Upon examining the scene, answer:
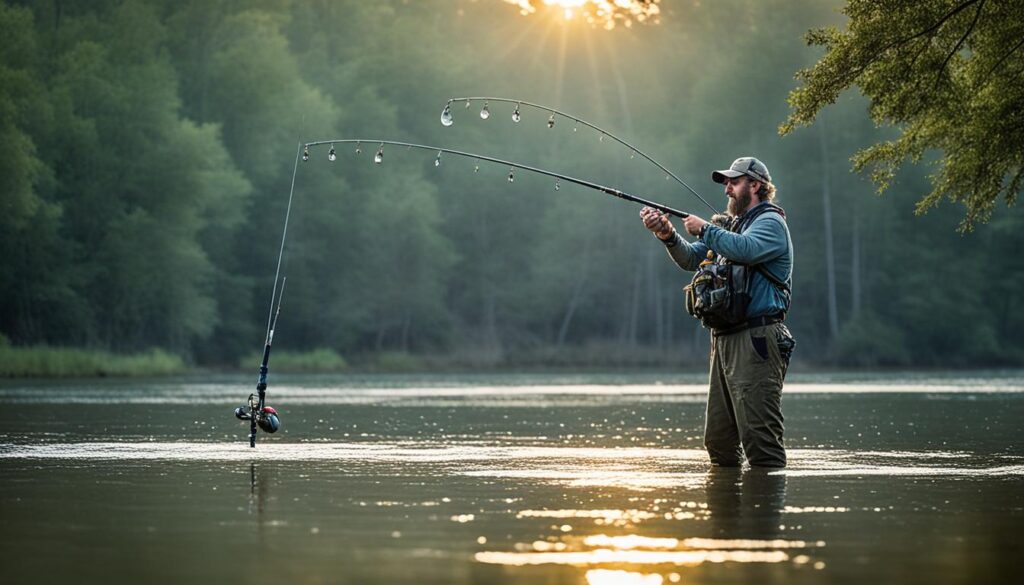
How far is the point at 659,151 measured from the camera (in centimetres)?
7762

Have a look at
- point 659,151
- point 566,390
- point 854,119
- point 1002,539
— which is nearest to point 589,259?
point 659,151

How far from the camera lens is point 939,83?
718 inches

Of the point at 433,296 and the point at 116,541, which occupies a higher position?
the point at 433,296

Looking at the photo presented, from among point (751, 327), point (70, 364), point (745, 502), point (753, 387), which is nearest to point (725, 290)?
point (751, 327)

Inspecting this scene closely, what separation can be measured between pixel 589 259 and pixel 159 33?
73.9ft

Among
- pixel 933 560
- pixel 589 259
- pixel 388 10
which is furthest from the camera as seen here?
pixel 388 10

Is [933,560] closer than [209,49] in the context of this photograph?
Yes

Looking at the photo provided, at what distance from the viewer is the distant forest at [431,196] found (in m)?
55.4

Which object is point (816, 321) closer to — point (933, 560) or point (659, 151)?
point (659, 151)

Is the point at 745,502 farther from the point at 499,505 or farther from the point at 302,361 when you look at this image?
the point at 302,361

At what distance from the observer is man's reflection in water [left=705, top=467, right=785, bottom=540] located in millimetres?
8453

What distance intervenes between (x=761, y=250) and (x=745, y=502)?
7.51ft

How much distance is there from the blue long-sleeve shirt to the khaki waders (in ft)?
0.49

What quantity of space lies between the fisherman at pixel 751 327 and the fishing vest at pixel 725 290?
0.5 inches
